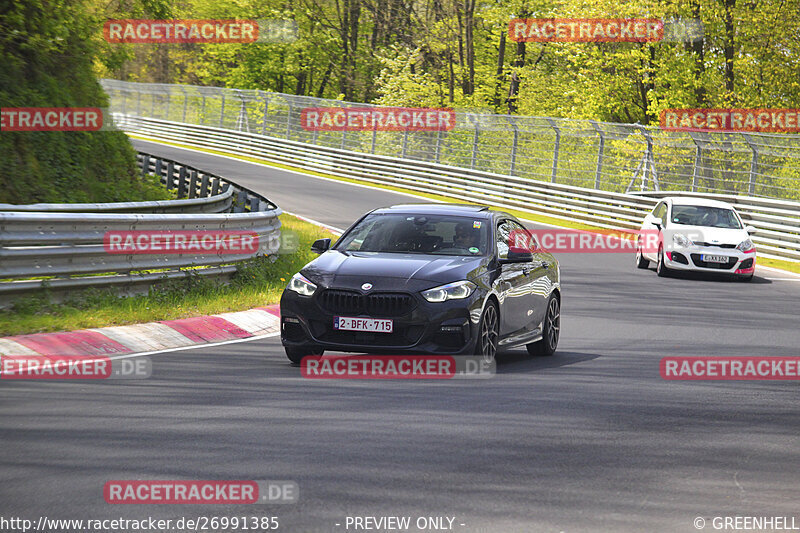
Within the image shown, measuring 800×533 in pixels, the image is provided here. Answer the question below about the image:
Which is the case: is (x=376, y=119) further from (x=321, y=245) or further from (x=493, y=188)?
(x=321, y=245)

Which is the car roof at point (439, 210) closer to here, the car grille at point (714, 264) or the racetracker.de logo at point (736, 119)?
the car grille at point (714, 264)

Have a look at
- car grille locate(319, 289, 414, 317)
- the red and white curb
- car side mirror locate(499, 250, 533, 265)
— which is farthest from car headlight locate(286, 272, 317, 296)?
car side mirror locate(499, 250, 533, 265)

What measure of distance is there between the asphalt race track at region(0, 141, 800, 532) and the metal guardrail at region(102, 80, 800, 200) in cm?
1979

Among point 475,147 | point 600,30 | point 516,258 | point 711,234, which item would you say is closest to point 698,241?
point 711,234

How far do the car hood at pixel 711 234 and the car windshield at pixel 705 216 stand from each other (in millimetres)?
405

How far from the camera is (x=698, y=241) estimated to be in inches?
920

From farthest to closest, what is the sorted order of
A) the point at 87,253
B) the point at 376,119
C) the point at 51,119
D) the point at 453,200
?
the point at 376,119 → the point at 453,200 → the point at 51,119 → the point at 87,253

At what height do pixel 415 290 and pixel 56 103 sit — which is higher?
pixel 56 103

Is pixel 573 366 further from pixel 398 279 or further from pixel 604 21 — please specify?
pixel 604 21

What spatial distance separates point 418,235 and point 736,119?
117ft

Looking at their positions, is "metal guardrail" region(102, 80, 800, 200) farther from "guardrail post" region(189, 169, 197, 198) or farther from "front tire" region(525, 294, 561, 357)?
"front tire" region(525, 294, 561, 357)

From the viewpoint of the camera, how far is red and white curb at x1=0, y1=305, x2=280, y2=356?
1062cm

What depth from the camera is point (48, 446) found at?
6855 millimetres

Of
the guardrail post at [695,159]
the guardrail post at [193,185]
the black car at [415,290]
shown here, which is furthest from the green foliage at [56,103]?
the guardrail post at [695,159]
